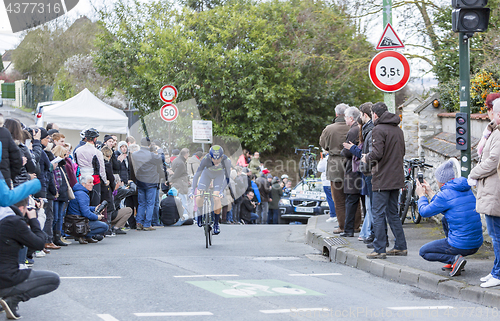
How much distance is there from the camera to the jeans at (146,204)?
13797 mm

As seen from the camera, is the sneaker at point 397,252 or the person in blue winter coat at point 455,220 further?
the sneaker at point 397,252

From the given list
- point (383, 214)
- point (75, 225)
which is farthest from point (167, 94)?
point (383, 214)

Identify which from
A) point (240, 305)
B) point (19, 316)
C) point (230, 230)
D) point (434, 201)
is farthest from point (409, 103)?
point (19, 316)

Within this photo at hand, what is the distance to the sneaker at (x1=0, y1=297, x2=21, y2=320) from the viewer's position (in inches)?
201

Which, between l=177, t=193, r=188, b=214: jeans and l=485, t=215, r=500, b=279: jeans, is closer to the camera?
l=485, t=215, r=500, b=279: jeans

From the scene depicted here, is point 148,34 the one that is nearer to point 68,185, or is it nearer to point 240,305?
point 68,185

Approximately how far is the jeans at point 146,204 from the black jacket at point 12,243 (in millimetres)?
8524

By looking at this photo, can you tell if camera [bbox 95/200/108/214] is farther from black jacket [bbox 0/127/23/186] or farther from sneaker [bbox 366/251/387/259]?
sneaker [bbox 366/251/387/259]

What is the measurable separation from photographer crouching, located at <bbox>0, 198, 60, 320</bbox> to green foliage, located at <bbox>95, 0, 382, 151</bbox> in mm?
20493

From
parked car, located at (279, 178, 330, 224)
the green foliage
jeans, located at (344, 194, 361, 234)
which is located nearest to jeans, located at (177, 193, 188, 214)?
parked car, located at (279, 178, 330, 224)

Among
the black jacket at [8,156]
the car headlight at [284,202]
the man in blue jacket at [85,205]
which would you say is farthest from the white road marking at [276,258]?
the car headlight at [284,202]

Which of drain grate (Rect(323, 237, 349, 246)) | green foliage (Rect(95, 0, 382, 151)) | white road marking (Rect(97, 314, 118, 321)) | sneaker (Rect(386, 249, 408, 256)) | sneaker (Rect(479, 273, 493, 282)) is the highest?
green foliage (Rect(95, 0, 382, 151))

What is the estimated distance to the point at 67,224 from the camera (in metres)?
10.8

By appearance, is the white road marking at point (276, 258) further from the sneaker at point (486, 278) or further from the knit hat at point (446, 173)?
the sneaker at point (486, 278)
